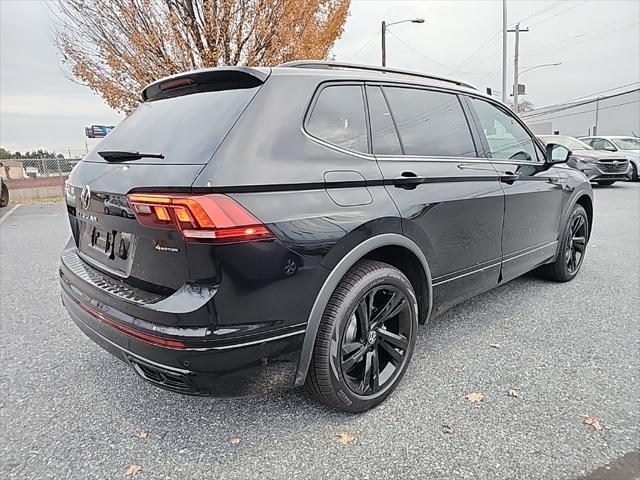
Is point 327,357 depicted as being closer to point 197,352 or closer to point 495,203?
point 197,352

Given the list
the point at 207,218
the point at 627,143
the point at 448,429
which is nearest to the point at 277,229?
the point at 207,218

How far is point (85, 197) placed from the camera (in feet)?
7.36

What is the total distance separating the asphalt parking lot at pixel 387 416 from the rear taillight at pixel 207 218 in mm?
1055

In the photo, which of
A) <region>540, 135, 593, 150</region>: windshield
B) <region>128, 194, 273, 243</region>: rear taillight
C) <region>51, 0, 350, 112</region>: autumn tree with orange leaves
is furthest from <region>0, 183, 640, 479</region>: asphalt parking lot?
Result: <region>540, 135, 593, 150</region>: windshield

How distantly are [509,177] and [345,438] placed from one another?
7.25 feet

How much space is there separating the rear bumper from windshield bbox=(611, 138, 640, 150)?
16.3 metres

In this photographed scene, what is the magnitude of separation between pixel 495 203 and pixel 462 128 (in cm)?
57

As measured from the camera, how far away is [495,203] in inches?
123

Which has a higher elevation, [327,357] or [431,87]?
[431,87]

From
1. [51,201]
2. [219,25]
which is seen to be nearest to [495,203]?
[219,25]

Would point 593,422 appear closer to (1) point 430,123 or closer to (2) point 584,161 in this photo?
(1) point 430,123

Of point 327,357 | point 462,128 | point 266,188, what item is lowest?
point 327,357

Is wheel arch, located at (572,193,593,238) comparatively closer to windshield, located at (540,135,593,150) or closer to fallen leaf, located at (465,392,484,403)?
fallen leaf, located at (465,392,484,403)

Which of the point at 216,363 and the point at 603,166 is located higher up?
the point at 216,363
